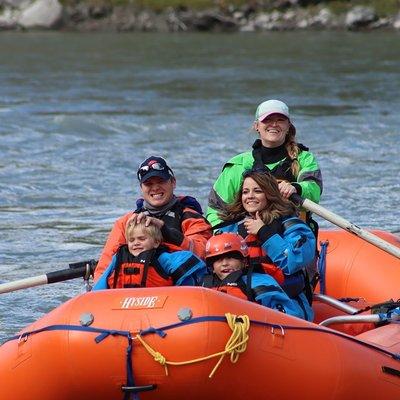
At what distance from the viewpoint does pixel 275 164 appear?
7.88m

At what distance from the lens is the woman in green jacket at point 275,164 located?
7.77 m

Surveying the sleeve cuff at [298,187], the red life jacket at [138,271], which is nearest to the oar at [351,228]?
the sleeve cuff at [298,187]

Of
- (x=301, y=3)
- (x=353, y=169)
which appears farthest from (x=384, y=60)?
(x=301, y=3)

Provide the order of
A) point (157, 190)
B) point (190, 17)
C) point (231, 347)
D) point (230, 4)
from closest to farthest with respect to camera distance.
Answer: point (231, 347)
point (157, 190)
point (190, 17)
point (230, 4)

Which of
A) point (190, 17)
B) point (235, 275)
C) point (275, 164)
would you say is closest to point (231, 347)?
point (235, 275)

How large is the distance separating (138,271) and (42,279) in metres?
1.26

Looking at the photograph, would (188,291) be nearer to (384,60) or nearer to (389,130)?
(389,130)

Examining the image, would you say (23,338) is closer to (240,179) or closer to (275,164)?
(240,179)

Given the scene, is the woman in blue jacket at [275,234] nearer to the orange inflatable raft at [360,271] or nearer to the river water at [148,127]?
the orange inflatable raft at [360,271]

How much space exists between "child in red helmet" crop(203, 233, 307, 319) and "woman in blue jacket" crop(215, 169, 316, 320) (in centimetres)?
19

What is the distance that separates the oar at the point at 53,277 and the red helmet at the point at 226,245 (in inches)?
50.9

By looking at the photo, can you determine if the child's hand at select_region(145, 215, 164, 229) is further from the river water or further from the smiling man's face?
the river water

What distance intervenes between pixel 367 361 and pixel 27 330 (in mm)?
1580

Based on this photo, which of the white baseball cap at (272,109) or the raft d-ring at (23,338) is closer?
the raft d-ring at (23,338)
